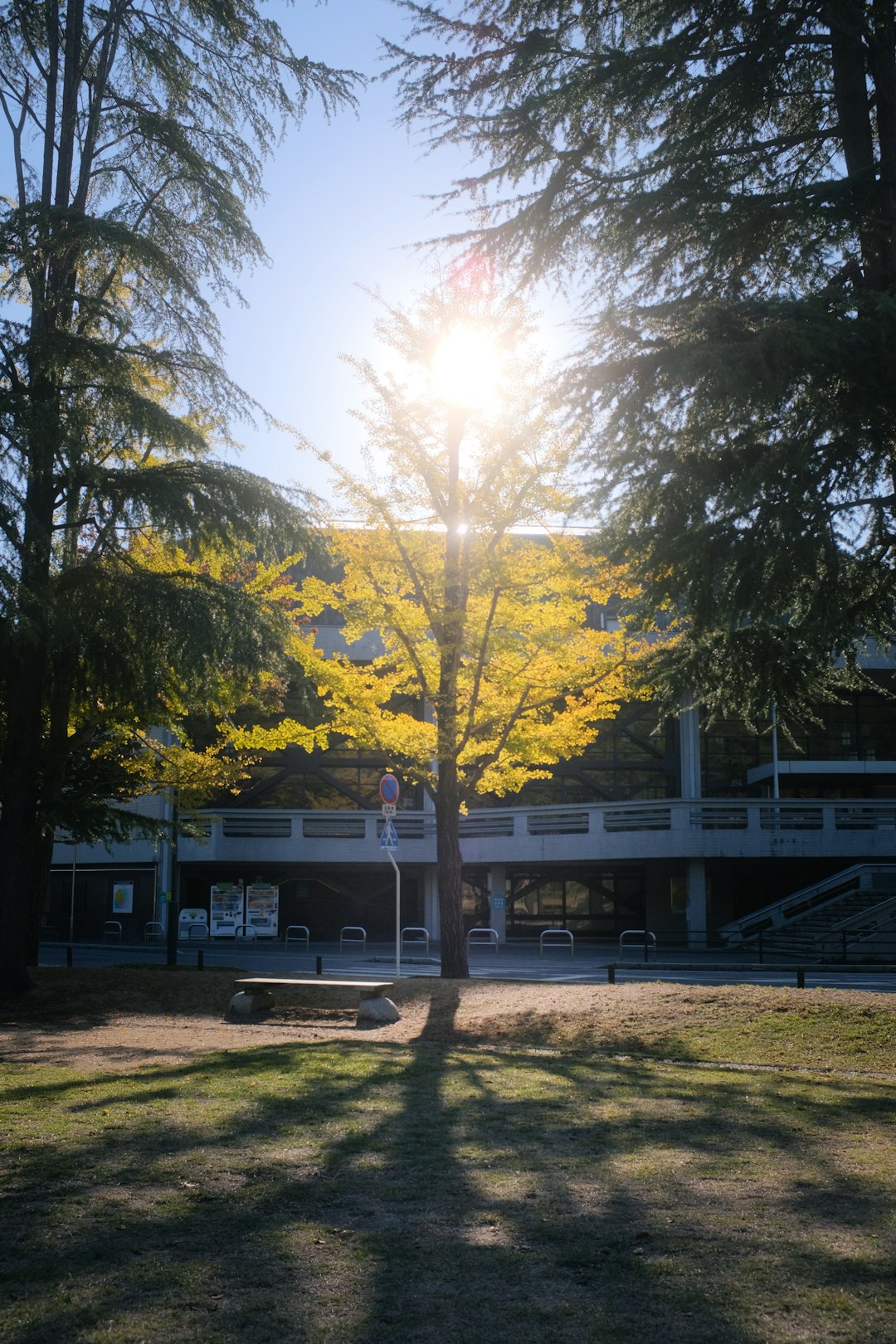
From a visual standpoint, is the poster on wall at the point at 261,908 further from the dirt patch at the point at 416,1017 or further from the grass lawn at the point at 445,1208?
the grass lawn at the point at 445,1208

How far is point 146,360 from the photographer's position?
1490 cm

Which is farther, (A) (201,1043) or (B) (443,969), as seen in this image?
(B) (443,969)

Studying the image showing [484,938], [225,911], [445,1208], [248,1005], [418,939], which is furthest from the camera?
[484,938]

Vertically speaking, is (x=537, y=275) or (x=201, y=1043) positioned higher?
(x=537, y=275)

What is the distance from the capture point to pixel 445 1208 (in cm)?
491

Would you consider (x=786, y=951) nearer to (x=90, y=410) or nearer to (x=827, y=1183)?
(x=90, y=410)

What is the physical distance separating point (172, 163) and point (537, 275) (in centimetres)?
846

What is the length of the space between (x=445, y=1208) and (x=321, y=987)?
9.62 metres

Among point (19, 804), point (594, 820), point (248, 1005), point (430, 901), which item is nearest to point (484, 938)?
point (430, 901)

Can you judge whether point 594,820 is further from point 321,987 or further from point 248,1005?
point 248,1005

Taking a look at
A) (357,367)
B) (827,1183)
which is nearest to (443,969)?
(357,367)

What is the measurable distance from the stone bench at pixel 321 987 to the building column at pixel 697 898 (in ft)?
67.6

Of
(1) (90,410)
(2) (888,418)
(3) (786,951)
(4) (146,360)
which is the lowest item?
(3) (786,951)

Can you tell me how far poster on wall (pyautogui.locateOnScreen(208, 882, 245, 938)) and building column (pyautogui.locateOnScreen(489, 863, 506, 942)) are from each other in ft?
27.1
